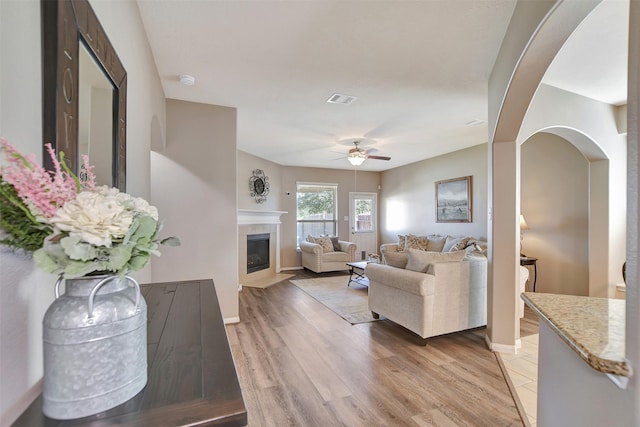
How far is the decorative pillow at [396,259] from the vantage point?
3300 mm

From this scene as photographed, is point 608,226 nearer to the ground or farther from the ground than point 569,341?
farther from the ground

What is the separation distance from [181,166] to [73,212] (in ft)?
10.2

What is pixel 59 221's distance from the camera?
520mm

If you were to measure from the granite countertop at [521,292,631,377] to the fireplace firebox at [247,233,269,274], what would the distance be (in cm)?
514

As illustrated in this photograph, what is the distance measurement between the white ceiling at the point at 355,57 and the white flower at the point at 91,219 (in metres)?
1.87

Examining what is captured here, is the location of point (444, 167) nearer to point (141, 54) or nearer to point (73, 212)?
point (141, 54)

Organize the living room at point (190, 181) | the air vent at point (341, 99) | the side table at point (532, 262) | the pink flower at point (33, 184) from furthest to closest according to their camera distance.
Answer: the side table at point (532, 262)
the air vent at point (341, 99)
the living room at point (190, 181)
the pink flower at point (33, 184)

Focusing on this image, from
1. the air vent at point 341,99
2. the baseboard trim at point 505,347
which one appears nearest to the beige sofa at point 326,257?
the air vent at point 341,99

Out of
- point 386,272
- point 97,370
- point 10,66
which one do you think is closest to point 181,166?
point 386,272

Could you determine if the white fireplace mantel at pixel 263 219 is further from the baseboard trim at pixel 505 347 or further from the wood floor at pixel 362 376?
the baseboard trim at pixel 505 347

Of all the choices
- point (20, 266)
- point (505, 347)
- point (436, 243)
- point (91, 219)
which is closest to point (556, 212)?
point (436, 243)

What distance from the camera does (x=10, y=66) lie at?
2.01 feet

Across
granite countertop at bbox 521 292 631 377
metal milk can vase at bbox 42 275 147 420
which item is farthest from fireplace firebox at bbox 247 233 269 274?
metal milk can vase at bbox 42 275 147 420

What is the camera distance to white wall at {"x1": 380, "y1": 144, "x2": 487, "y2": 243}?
533 centimetres
